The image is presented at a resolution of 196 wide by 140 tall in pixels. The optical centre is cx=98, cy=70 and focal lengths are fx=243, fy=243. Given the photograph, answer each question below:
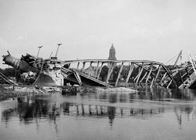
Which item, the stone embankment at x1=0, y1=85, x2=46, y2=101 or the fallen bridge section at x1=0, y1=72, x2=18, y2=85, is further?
the fallen bridge section at x1=0, y1=72, x2=18, y2=85

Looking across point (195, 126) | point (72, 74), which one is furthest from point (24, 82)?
point (195, 126)

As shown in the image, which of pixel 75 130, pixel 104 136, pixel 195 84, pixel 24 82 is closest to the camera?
pixel 104 136

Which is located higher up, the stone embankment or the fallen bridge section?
the fallen bridge section

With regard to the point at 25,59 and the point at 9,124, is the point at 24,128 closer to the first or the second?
the point at 9,124

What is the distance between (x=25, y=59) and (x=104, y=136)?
60069 mm

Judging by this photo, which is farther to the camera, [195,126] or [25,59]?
[25,59]

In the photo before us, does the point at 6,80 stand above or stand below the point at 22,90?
above

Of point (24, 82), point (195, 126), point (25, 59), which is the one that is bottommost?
point (195, 126)

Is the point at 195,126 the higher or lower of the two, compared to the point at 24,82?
lower

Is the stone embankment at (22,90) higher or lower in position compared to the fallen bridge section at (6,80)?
lower

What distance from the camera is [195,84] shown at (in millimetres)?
111062

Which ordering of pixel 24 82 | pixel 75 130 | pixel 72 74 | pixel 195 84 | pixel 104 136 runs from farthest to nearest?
pixel 195 84 → pixel 72 74 → pixel 24 82 → pixel 75 130 → pixel 104 136

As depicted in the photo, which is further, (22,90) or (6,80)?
(6,80)

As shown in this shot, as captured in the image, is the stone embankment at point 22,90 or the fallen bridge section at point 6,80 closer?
the stone embankment at point 22,90
